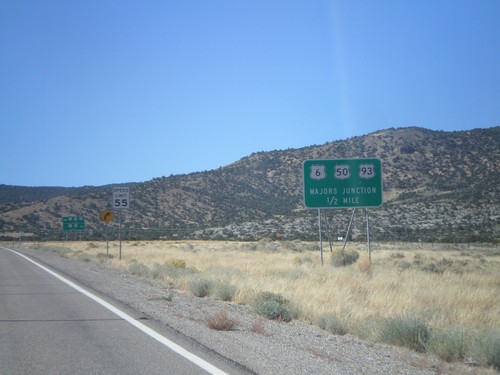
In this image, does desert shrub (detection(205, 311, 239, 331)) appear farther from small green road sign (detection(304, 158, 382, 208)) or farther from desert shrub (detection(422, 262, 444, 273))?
desert shrub (detection(422, 262, 444, 273))

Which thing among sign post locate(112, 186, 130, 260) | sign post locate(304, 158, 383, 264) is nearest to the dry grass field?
sign post locate(304, 158, 383, 264)

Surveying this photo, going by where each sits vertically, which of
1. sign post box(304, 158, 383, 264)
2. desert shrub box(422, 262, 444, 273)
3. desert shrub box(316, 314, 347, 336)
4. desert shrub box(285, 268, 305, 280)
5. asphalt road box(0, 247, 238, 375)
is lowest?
desert shrub box(422, 262, 444, 273)

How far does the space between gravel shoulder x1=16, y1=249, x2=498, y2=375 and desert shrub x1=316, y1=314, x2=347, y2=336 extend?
18 centimetres

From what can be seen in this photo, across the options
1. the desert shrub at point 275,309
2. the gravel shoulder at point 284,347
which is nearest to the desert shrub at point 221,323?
the gravel shoulder at point 284,347

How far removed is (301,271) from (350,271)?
6.53ft

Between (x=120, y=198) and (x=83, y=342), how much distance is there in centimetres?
2231

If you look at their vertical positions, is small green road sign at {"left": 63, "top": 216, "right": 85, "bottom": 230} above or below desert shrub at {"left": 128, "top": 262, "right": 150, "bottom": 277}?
above

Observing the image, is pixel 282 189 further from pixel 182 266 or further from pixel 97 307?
pixel 97 307

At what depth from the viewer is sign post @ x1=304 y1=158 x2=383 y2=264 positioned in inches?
869

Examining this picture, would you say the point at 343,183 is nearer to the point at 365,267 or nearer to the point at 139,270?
the point at 365,267

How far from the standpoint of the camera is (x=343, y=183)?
2220cm

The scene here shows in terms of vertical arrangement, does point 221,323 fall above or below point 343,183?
below

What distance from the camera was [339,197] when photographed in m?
22.1

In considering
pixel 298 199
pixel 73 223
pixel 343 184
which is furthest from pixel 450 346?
pixel 298 199
